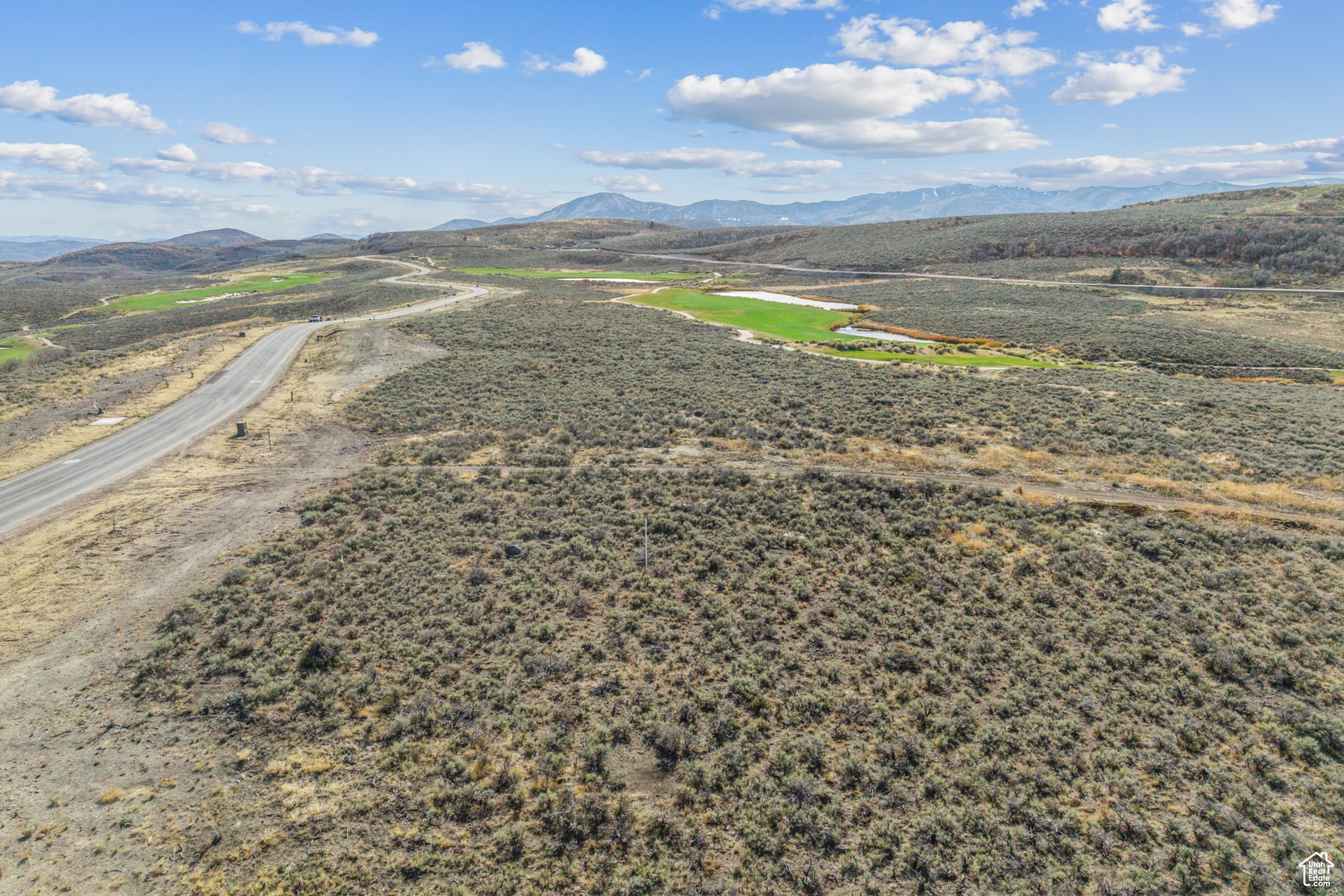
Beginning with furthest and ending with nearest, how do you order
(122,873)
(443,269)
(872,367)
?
(443,269) → (872,367) → (122,873)

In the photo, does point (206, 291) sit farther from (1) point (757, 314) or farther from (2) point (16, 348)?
(1) point (757, 314)

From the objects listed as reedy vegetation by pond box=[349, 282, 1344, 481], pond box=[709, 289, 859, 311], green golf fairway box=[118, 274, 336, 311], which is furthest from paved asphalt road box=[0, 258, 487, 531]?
green golf fairway box=[118, 274, 336, 311]

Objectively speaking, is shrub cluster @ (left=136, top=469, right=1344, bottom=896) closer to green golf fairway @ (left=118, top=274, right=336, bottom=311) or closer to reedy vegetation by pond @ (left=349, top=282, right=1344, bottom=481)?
reedy vegetation by pond @ (left=349, top=282, right=1344, bottom=481)

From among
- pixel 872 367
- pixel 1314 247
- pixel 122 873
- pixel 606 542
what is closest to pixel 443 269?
pixel 872 367

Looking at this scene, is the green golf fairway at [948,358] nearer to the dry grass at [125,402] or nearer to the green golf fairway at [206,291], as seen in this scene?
the dry grass at [125,402]

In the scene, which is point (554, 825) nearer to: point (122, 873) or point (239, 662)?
point (122, 873)
